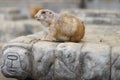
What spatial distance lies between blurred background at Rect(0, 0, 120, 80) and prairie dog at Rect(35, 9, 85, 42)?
266 centimetres

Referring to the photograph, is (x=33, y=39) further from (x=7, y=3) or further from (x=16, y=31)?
(x=7, y=3)

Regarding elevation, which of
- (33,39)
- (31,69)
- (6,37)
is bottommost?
(6,37)

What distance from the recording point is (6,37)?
923cm

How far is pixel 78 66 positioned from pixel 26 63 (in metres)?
0.61

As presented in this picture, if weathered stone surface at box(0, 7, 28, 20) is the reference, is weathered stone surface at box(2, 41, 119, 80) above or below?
above

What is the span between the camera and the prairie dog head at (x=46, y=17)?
4.20 m

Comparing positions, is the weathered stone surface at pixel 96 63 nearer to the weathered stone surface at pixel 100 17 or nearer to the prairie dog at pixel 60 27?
the prairie dog at pixel 60 27

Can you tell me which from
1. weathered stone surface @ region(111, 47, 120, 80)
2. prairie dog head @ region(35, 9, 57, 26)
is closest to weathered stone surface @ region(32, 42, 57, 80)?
prairie dog head @ region(35, 9, 57, 26)

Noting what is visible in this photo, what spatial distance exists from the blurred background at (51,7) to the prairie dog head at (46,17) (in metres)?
2.66

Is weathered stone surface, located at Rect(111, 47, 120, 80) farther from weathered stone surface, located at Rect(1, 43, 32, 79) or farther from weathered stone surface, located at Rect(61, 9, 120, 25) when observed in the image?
weathered stone surface, located at Rect(61, 9, 120, 25)

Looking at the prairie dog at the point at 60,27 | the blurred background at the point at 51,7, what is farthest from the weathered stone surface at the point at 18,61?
the blurred background at the point at 51,7

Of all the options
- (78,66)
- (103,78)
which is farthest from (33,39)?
(103,78)

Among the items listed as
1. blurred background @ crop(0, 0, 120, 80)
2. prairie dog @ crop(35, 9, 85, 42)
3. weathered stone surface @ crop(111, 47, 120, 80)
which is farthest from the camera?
blurred background @ crop(0, 0, 120, 80)

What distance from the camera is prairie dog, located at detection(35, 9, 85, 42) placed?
411 cm
